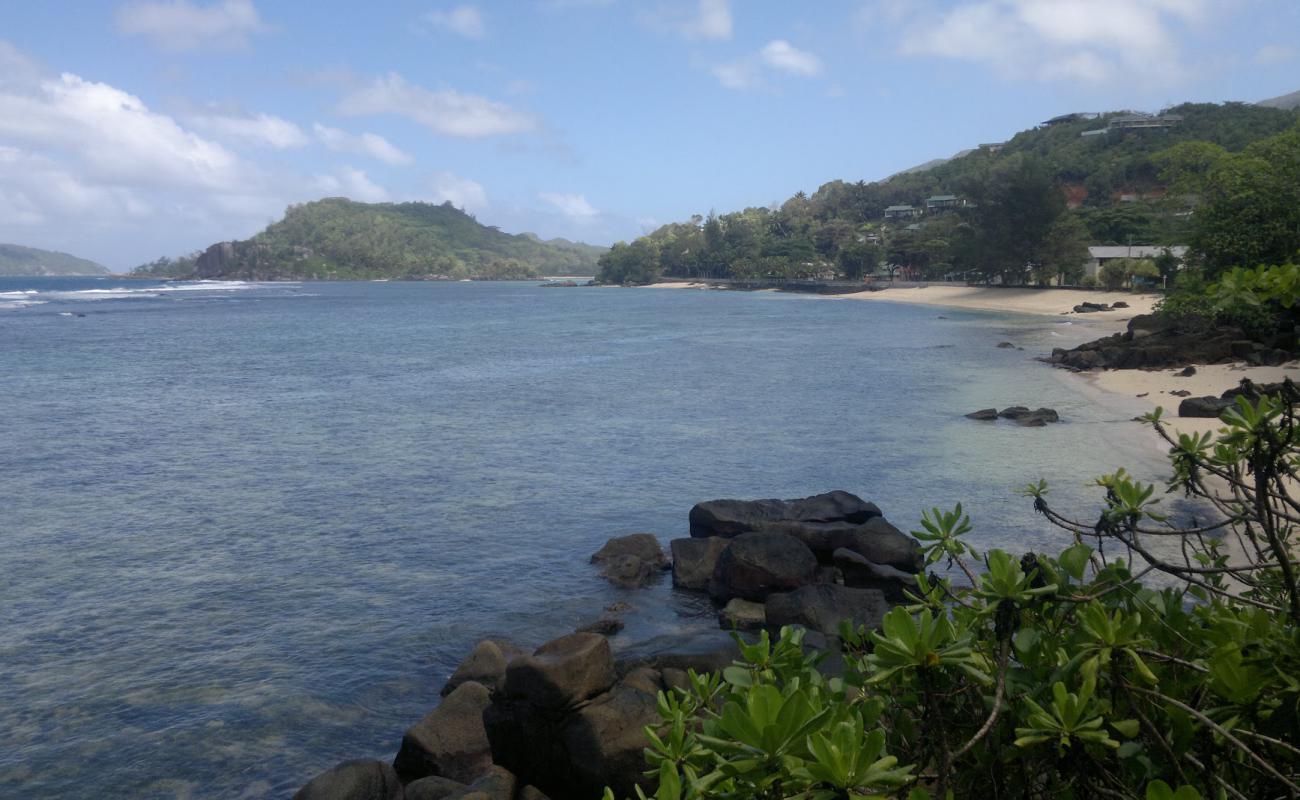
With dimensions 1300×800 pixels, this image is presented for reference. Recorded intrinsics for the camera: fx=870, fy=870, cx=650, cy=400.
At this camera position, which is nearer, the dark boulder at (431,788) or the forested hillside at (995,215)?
the dark boulder at (431,788)

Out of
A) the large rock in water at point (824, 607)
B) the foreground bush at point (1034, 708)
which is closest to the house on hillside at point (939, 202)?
the large rock in water at point (824, 607)

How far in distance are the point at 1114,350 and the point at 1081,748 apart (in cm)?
3643

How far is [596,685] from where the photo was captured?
26.9 ft

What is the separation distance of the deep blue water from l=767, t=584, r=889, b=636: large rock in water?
1.65 m

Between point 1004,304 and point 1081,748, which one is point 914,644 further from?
point 1004,304

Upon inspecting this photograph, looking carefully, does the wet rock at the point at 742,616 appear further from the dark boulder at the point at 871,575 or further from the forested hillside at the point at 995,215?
the forested hillside at the point at 995,215

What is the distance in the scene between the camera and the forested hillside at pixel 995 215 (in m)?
80.5

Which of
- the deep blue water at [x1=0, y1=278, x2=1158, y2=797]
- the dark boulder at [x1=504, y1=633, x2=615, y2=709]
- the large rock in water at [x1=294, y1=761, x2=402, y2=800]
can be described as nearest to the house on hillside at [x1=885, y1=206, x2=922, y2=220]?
the deep blue water at [x1=0, y1=278, x2=1158, y2=797]

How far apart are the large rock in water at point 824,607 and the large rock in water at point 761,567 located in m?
0.72

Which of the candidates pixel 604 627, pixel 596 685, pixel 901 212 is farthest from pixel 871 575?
pixel 901 212

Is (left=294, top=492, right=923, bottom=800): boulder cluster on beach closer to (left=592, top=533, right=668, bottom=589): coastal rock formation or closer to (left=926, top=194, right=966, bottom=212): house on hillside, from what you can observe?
(left=592, top=533, right=668, bottom=589): coastal rock formation

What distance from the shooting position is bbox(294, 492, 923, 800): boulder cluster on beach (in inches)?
297

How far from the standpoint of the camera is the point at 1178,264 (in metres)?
61.6

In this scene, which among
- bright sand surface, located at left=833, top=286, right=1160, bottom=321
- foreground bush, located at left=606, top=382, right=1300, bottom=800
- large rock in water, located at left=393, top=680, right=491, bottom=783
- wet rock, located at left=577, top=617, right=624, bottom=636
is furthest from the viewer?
bright sand surface, located at left=833, top=286, right=1160, bottom=321
